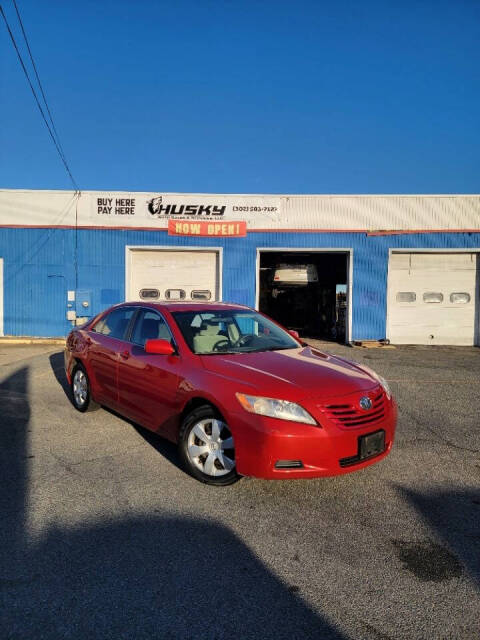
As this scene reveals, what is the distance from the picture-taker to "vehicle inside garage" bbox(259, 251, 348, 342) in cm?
1597

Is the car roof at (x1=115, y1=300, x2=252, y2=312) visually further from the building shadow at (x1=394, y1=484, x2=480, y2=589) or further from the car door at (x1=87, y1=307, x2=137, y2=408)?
the building shadow at (x1=394, y1=484, x2=480, y2=589)

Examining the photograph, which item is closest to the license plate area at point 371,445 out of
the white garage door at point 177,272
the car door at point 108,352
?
the car door at point 108,352

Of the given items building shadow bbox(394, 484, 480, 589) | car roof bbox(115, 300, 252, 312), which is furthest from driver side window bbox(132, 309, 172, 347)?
building shadow bbox(394, 484, 480, 589)

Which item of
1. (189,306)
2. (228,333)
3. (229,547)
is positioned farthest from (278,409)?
(189,306)

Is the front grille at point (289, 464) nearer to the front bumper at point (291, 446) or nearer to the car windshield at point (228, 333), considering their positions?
the front bumper at point (291, 446)

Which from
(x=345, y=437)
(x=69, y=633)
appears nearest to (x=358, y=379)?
(x=345, y=437)

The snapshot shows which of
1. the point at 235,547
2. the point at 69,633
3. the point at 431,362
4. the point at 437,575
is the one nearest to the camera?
the point at 69,633

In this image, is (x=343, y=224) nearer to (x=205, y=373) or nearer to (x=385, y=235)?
(x=385, y=235)

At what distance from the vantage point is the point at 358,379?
351cm

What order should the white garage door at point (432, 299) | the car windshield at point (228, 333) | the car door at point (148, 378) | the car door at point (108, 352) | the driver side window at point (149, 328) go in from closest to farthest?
the car door at point (148, 378), the car windshield at point (228, 333), the driver side window at point (149, 328), the car door at point (108, 352), the white garage door at point (432, 299)

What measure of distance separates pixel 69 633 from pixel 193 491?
4.80 feet

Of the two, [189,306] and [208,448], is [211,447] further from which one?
[189,306]

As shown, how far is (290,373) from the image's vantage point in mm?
3400

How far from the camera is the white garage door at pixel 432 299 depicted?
1413cm
